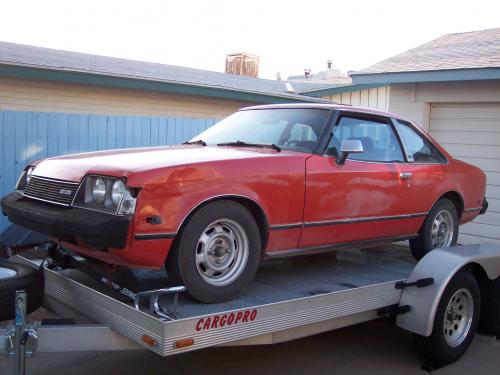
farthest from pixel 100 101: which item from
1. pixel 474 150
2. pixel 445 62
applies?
pixel 474 150

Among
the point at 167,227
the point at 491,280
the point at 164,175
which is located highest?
the point at 164,175

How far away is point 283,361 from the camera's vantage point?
5285 mm

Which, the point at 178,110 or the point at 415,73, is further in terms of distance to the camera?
the point at 178,110

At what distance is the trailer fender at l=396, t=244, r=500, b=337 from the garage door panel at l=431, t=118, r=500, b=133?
14.5 feet

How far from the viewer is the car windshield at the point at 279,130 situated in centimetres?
485

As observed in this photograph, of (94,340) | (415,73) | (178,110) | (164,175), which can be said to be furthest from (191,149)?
(178,110)

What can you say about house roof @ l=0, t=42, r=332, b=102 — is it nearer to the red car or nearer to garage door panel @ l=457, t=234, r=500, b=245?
the red car

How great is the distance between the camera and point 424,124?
10.0m

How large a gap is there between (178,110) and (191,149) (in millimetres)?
7796

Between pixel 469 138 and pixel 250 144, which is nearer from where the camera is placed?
pixel 250 144

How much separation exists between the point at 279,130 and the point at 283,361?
204 cm

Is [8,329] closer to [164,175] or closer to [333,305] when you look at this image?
[164,175]

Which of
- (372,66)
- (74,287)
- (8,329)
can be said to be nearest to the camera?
(8,329)

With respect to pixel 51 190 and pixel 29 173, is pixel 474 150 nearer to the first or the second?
pixel 29 173
